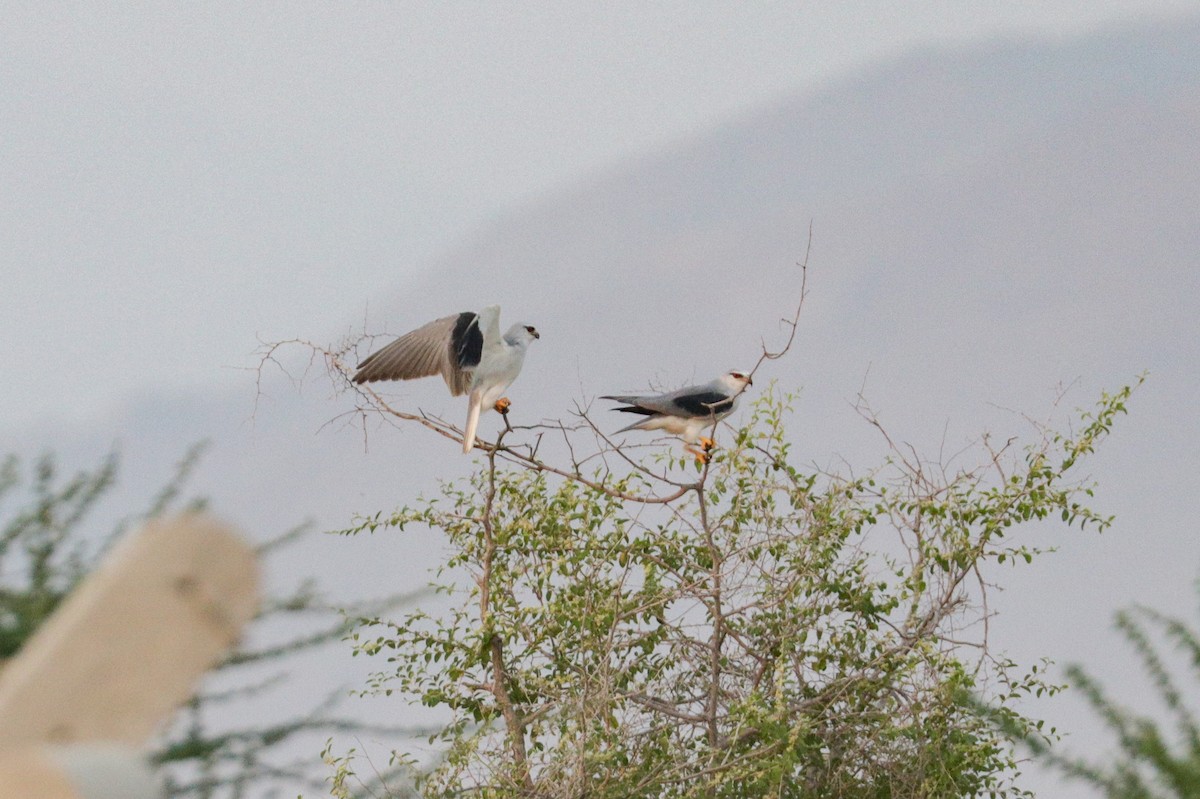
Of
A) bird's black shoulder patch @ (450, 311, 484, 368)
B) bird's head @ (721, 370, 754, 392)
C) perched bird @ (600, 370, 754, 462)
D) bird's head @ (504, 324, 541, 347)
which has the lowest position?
perched bird @ (600, 370, 754, 462)

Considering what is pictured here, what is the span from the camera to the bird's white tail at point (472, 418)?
747 cm

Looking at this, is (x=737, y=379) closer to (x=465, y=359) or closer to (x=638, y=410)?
(x=638, y=410)

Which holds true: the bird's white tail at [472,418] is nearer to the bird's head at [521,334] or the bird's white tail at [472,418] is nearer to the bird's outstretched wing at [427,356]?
the bird's outstretched wing at [427,356]

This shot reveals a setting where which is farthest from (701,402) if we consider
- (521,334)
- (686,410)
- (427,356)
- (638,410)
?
(427,356)

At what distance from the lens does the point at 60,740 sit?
144cm

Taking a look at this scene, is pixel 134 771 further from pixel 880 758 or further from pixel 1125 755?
pixel 880 758

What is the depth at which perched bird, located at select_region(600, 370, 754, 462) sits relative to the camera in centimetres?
752

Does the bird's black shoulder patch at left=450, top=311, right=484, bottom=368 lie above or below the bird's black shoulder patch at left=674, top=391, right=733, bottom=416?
above

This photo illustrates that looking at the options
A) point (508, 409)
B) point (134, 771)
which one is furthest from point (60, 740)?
point (508, 409)

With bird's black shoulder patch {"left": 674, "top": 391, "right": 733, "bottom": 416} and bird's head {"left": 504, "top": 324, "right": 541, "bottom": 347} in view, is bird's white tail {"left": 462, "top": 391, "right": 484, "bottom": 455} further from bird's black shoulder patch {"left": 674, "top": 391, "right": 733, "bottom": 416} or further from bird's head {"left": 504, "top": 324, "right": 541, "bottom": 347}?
bird's black shoulder patch {"left": 674, "top": 391, "right": 733, "bottom": 416}

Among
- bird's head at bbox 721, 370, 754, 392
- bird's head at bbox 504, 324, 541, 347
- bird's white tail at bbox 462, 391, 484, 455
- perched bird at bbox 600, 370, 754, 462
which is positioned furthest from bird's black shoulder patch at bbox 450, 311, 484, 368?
bird's head at bbox 721, 370, 754, 392

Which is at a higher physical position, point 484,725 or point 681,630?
point 681,630

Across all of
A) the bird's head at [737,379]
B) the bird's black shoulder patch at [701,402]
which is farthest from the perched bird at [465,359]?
the bird's head at [737,379]

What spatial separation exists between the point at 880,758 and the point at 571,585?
189 cm
